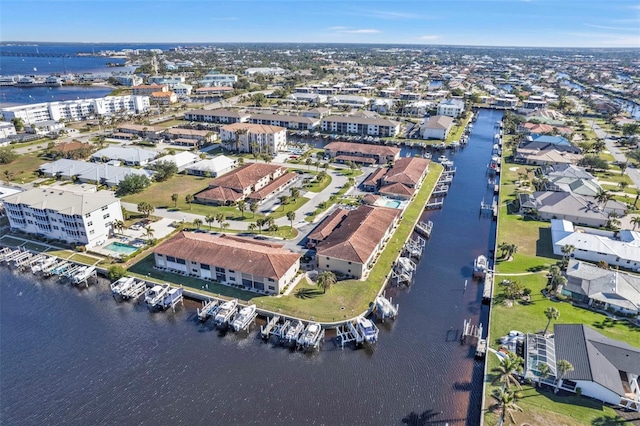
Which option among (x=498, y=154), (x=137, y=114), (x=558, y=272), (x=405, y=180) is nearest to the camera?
(x=558, y=272)

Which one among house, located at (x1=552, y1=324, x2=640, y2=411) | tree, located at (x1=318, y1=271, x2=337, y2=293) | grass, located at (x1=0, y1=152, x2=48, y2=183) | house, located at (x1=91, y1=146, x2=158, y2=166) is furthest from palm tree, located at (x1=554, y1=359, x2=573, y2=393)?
grass, located at (x1=0, y1=152, x2=48, y2=183)

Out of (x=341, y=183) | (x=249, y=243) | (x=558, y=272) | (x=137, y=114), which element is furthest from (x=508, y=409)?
(x=137, y=114)

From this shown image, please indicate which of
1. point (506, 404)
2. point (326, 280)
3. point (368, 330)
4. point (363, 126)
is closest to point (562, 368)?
point (506, 404)

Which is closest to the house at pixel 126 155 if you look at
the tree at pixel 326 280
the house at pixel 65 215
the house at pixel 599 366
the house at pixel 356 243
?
the house at pixel 65 215

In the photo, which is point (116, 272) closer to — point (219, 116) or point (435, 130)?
point (219, 116)

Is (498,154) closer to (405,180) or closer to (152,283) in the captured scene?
(405,180)

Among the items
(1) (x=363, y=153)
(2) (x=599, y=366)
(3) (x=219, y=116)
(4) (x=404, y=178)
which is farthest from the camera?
(3) (x=219, y=116)
